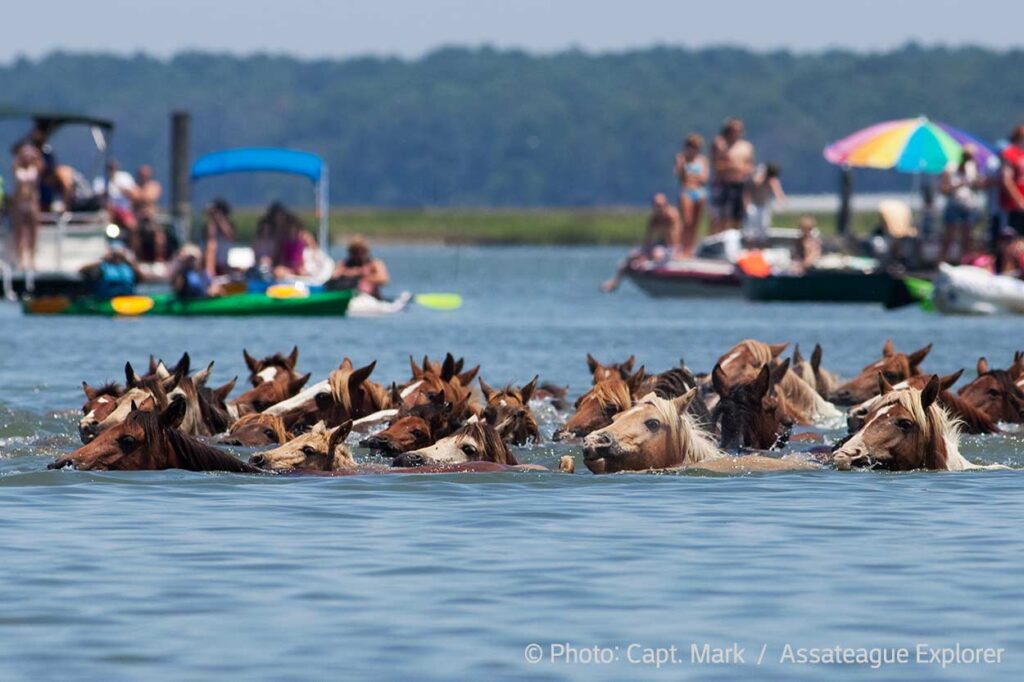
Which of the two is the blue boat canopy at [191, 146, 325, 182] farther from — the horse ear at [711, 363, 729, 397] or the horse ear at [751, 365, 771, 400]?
the horse ear at [751, 365, 771, 400]

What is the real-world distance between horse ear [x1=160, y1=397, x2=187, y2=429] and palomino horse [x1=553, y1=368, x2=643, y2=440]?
10.2 ft

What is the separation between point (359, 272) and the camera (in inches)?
1387

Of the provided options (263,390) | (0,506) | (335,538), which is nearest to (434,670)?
(335,538)

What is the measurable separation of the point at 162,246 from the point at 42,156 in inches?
230

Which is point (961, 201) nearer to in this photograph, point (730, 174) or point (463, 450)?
point (730, 174)

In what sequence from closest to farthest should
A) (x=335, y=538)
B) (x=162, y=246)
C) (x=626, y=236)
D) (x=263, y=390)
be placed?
(x=335, y=538) → (x=263, y=390) → (x=162, y=246) → (x=626, y=236)

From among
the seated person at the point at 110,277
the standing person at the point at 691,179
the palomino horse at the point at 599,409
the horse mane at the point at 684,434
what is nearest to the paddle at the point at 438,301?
the standing person at the point at 691,179

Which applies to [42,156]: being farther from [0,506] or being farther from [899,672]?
[899,672]

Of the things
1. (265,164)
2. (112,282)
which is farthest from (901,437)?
(265,164)

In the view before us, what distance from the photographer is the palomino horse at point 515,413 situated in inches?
601

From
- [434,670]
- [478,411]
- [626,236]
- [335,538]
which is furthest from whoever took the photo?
[626,236]

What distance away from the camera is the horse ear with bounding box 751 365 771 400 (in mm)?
14695

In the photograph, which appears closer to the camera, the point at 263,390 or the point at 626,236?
the point at 263,390

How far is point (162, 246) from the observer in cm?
4262
